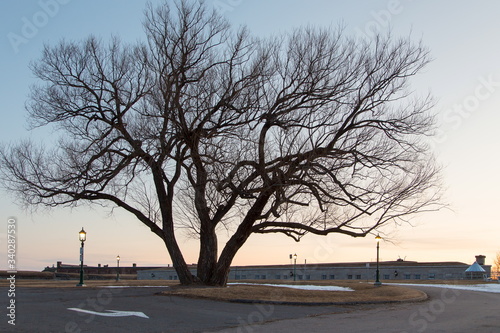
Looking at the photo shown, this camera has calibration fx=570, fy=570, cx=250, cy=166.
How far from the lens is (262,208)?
77.5 feet

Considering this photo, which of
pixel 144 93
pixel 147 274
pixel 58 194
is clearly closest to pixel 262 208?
pixel 144 93

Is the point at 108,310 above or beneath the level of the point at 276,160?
beneath

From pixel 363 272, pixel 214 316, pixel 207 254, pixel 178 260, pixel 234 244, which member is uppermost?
pixel 234 244

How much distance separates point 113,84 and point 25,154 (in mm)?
4674

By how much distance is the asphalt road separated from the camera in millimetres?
12898

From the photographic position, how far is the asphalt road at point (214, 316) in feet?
42.3

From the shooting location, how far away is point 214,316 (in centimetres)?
1496

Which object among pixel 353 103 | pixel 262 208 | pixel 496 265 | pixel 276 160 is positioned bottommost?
pixel 496 265

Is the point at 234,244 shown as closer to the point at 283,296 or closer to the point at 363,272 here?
the point at 283,296

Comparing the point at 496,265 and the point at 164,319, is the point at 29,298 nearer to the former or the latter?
the point at 164,319

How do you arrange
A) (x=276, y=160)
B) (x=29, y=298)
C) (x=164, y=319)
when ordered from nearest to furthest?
1. (x=164, y=319)
2. (x=29, y=298)
3. (x=276, y=160)

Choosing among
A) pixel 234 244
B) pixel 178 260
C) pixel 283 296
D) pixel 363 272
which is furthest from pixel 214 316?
pixel 363 272

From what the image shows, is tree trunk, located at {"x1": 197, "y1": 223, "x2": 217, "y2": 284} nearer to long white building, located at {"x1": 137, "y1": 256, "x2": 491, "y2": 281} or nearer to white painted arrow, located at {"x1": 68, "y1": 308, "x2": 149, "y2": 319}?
white painted arrow, located at {"x1": 68, "y1": 308, "x2": 149, "y2": 319}

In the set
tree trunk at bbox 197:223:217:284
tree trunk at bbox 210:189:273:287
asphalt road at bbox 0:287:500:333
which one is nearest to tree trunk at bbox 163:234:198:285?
tree trunk at bbox 197:223:217:284
